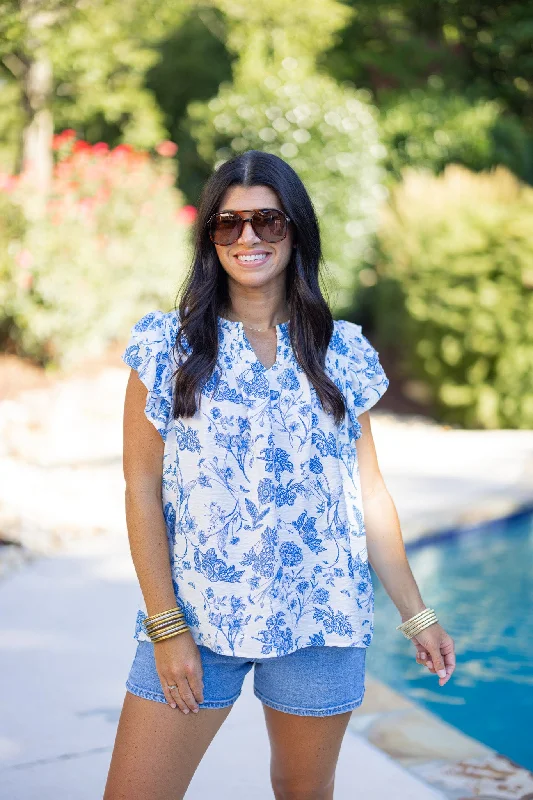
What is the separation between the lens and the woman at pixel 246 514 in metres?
1.79

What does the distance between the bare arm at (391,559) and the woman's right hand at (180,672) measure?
1.44 feet

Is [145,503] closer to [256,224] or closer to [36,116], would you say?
[256,224]

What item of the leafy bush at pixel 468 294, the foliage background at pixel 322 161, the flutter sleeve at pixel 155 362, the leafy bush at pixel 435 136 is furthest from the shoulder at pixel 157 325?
the leafy bush at pixel 435 136

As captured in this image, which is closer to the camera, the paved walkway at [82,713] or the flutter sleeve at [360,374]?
the flutter sleeve at [360,374]

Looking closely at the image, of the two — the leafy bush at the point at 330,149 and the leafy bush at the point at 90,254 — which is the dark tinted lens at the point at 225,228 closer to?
the leafy bush at the point at 90,254

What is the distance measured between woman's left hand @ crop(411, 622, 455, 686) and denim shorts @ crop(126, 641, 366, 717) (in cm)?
18

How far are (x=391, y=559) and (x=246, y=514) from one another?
36cm

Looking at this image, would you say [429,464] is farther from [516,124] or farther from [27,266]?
[516,124]

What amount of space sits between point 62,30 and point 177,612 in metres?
9.31

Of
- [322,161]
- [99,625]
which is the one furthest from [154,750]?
[322,161]

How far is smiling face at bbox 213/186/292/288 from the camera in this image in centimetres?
191

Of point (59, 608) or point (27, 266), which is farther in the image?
point (27, 266)

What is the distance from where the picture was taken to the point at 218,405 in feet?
6.00

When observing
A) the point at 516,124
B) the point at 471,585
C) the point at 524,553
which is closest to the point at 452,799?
the point at 471,585
